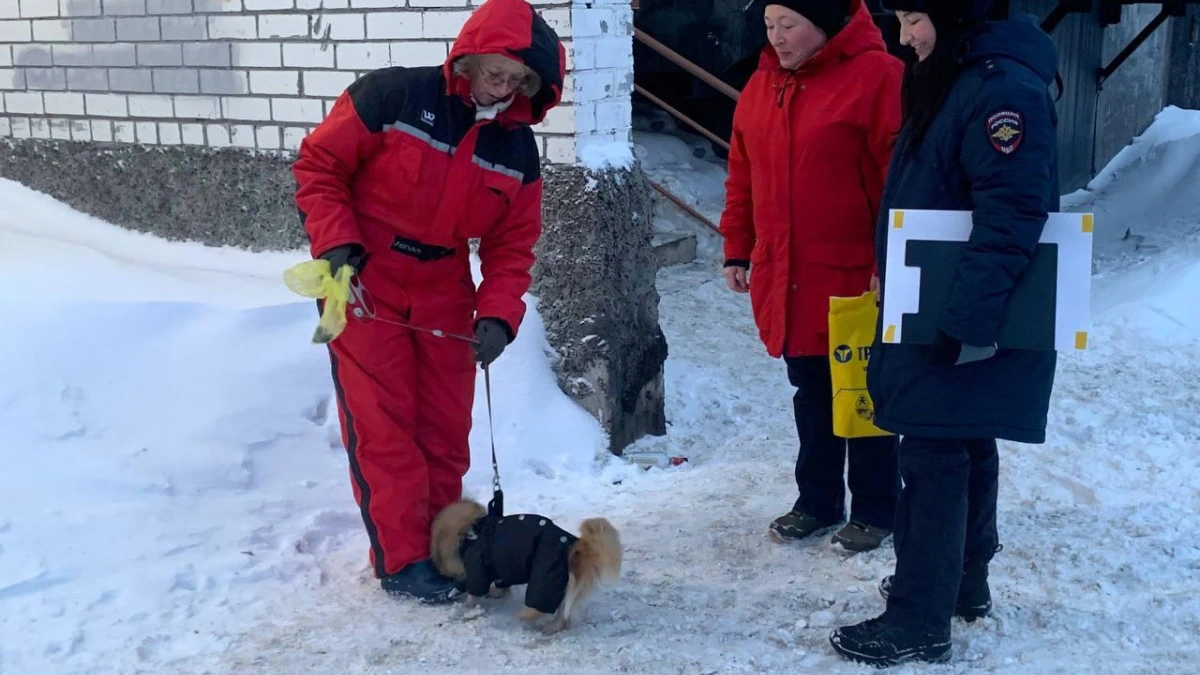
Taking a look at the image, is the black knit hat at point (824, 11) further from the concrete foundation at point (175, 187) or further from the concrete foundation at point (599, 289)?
the concrete foundation at point (175, 187)

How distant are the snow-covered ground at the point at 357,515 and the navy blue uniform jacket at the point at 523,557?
124 mm

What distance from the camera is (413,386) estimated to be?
3.37 meters

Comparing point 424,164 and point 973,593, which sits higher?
point 424,164

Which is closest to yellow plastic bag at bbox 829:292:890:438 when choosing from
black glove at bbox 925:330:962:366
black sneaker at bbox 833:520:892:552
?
black sneaker at bbox 833:520:892:552

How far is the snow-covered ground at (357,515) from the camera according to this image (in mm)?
3047

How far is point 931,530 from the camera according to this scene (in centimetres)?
287

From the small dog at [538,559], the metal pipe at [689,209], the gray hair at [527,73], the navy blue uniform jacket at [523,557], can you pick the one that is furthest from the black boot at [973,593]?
the metal pipe at [689,209]

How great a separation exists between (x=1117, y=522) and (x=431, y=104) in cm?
251

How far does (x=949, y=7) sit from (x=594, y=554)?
153cm

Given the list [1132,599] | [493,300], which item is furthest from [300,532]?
[1132,599]

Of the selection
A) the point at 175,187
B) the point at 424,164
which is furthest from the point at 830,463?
the point at 175,187

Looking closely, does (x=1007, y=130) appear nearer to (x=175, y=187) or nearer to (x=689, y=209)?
(x=175, y=187)

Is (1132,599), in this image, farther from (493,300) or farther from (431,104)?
(431,104)

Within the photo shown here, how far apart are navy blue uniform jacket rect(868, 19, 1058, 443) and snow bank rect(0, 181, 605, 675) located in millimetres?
1737
